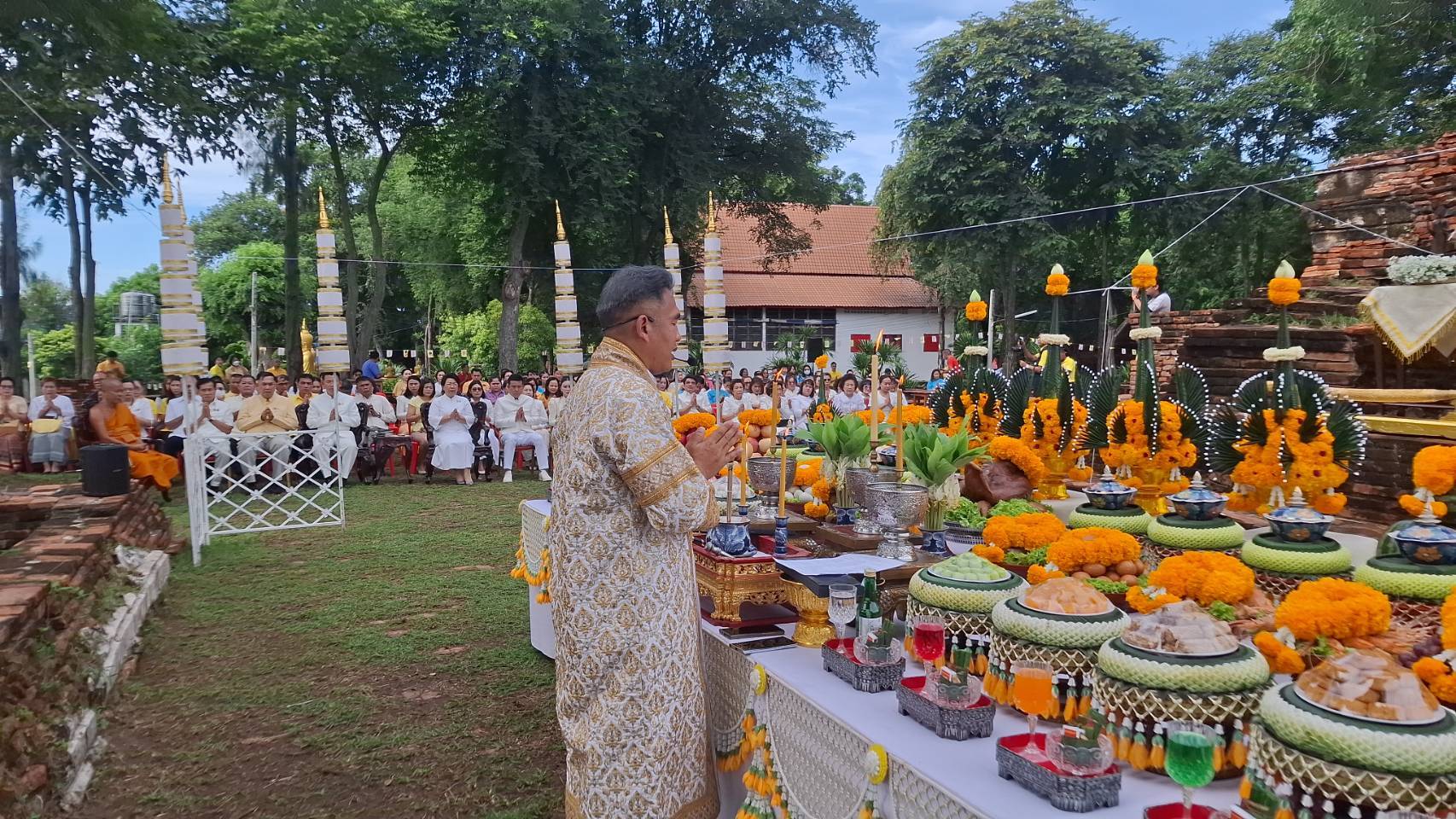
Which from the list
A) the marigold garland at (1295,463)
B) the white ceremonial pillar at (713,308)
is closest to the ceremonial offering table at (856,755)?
the marigold garland at (1295,463)

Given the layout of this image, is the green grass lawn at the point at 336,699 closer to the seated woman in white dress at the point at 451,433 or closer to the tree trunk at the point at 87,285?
the seated woman in white dress at the point at 451,433

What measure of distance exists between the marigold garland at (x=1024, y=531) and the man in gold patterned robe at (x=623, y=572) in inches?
46.3

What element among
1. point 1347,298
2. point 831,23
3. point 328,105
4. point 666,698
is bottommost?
point 666,698

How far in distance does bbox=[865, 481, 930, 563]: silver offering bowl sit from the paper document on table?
0.09 m

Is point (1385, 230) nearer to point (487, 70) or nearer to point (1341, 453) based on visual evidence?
point (1341, 453)

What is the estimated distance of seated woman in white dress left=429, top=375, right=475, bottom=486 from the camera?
13.0m

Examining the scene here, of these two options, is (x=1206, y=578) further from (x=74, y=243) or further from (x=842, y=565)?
(x=74, y=243)

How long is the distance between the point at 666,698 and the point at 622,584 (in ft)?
1.19

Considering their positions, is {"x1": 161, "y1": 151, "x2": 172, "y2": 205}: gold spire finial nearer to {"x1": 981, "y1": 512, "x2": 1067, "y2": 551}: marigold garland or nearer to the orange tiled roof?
{"x1": 981, "y1": 512, "x2": 1067, "y2": 551}: marigold garland

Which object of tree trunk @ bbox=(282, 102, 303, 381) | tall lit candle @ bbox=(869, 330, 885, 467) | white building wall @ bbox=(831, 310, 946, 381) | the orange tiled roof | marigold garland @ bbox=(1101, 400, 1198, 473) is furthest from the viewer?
white building wall @ bbox=(831, 310, 946, 381)

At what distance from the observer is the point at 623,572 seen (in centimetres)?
261

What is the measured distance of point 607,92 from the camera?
71.7 ft

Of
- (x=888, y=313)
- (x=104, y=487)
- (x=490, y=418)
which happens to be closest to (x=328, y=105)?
(x=490, y=418)

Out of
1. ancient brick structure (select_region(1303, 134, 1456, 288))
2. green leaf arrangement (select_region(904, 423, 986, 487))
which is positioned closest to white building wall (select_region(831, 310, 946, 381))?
ancient brick structure (select_region(1303, 134, 1456, 288))
